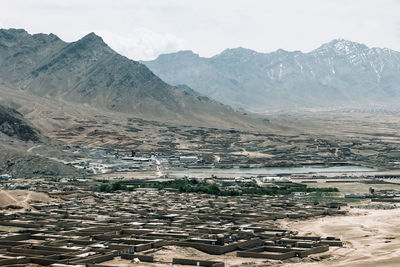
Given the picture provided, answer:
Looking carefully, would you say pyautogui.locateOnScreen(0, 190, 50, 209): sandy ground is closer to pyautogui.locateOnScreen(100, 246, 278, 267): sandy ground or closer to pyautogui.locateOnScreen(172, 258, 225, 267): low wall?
pyautogui.locateOnScreen(100, 246, 278, 267): sandy ground

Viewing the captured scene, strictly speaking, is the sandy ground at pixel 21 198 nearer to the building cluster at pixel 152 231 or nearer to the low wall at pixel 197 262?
the building cluster at pixel 152 231

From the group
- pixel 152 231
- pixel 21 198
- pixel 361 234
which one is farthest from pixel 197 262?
pixel 21 198

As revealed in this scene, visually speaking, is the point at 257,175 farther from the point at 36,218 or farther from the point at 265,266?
the point at 265,266

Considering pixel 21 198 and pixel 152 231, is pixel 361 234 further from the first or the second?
pixel 21 198

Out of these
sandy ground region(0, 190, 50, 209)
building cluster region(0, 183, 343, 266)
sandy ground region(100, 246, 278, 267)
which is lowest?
sandy ground region(100, 246, 278, 267)

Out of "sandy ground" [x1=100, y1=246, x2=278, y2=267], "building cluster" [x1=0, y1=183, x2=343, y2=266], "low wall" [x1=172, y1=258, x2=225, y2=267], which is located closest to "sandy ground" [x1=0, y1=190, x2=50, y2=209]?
"building cluster" [x1=0, y1=183, x2=343, y2=266]

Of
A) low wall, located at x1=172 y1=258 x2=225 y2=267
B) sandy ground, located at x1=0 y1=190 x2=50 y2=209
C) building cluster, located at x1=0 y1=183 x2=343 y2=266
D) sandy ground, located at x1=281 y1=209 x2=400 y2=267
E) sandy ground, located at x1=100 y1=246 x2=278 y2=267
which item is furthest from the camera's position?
sandy ground, located at x1=0 y1=190 x2=50 y2=209

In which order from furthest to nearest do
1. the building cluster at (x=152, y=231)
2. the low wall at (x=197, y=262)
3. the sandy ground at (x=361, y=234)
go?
the building cluster at (x=152, y=231) < the sandy ground at (x=361, y=234) < the low wall at (x=197, y=262)

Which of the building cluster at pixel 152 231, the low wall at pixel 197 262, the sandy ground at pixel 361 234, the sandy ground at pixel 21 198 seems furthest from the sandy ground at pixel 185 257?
the sandy ground at pixel 21 198
